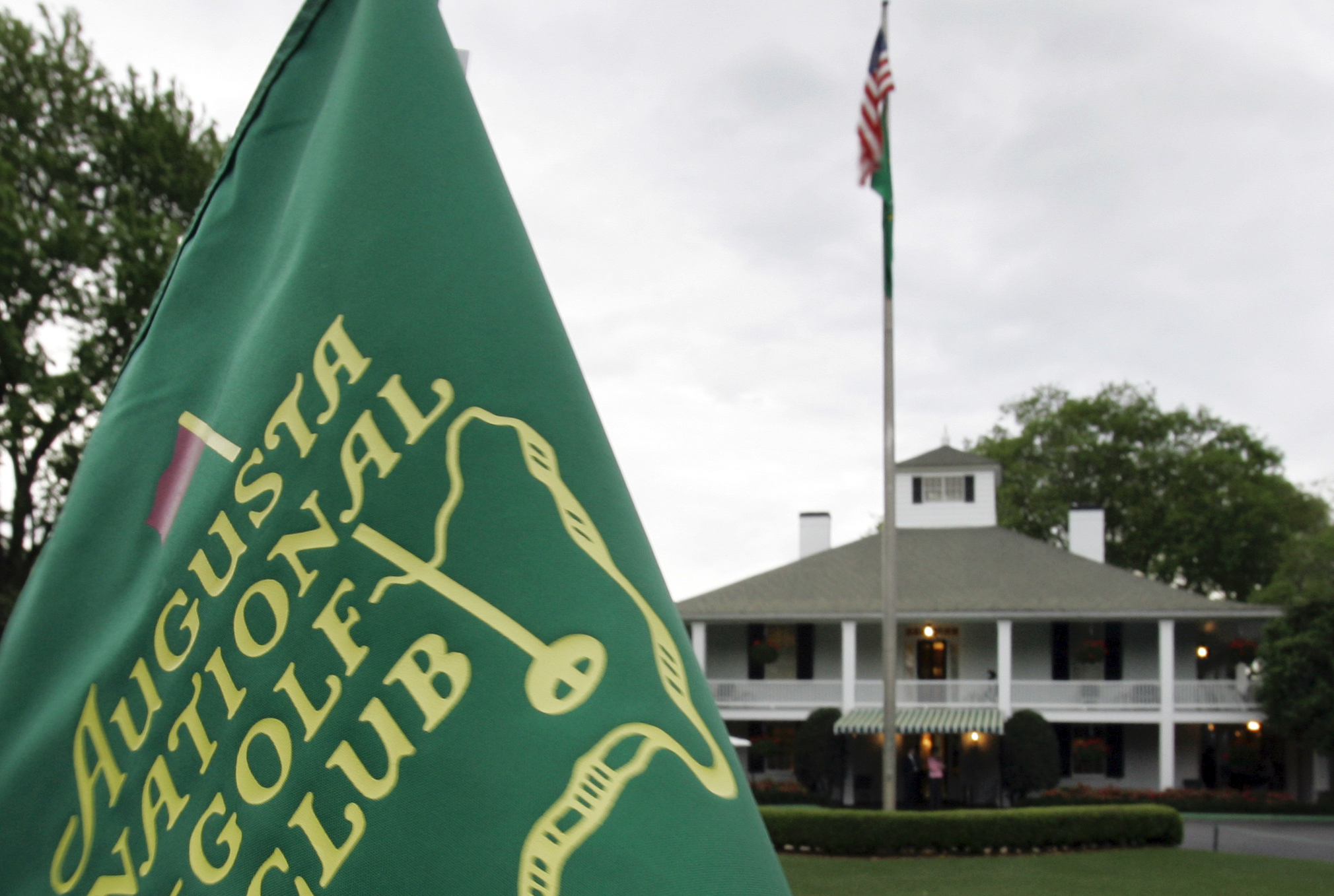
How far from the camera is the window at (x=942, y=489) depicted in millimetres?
36938

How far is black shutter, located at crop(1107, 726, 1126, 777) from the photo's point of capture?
1233 inches

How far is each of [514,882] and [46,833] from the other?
0.73 metres

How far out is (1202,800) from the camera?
29359 millimetres

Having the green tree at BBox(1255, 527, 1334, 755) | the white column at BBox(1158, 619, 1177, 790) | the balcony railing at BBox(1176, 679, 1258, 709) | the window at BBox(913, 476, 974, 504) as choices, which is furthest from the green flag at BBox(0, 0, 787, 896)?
the window at BBox(913, 476, 974, 504)

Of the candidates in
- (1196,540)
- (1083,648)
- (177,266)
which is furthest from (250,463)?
(1196,540)

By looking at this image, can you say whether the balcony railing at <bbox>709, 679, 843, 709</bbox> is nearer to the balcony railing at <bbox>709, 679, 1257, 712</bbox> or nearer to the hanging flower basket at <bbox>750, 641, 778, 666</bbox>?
the balcony railing at <bbox>709, 679, 1257, 712</bbox>

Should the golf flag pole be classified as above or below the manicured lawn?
above

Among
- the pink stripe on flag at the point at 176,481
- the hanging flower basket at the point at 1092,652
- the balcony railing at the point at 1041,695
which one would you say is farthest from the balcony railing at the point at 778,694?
the pink stripe on flag at the point at 176,481

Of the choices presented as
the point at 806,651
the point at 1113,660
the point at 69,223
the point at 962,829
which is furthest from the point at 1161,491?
the point at 69,223

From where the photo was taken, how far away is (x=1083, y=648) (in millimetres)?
30750

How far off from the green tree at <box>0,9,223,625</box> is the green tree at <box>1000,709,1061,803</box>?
2261 centimetres

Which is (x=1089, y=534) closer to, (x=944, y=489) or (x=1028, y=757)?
(x=944, y=489)

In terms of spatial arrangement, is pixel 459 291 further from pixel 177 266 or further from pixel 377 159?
pixel 177 266

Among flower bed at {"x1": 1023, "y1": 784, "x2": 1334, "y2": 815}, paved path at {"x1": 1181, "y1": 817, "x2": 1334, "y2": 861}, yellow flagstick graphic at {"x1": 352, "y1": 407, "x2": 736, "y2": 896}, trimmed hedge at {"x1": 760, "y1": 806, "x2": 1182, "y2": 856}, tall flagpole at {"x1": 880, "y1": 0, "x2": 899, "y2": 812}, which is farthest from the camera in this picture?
flower bed at {"x1": 1023, "y1": 784, "x2": 1334, "y2": 815}
